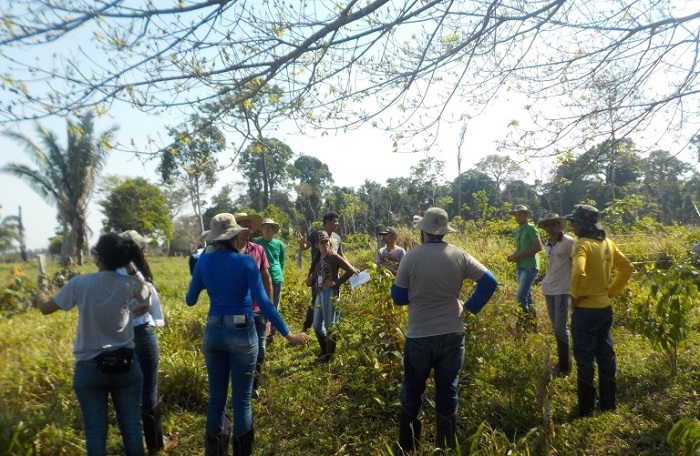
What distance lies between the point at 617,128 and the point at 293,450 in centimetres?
420

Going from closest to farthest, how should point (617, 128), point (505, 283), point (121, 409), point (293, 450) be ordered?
1. point (121, 409)
2. point (293, 450)
3. point (617, 128)
4. point (505, 283)

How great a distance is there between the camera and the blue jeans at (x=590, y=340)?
3492 mm

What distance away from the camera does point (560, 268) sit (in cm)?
439

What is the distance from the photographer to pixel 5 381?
3922 mm

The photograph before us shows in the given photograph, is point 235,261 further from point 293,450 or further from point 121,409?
point 293,450

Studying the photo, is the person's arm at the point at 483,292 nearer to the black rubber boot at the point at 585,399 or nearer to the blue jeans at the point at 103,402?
the black rubber boot at the point at 585,399

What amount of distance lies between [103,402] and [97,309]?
525 mm

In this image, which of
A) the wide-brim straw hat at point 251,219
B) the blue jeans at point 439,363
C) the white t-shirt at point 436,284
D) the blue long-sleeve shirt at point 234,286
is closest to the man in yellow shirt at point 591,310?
the white t-shirt at point 436,284

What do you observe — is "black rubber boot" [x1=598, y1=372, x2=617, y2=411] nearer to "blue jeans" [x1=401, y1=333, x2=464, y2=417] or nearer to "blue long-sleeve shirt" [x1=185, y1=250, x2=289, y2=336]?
"blue jeans" [x1=401, y1=333, x2=464, y2=417]

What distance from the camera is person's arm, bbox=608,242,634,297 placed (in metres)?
3.66

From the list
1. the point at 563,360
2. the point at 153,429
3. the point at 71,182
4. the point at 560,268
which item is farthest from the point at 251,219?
the point at 71,182

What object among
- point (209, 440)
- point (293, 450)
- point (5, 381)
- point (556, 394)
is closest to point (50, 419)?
point (5, 381)

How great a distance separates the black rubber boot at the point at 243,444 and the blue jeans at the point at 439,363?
41.4 inches

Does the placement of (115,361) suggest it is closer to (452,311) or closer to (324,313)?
(452,311)
